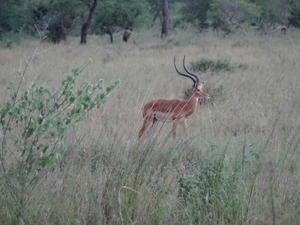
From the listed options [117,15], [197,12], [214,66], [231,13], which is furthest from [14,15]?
[214,66]

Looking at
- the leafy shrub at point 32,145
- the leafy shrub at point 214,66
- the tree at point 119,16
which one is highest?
the leafy shrub at point 32,145

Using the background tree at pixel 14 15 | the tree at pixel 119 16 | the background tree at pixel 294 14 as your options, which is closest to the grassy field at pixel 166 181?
the tree at pixel 119 16

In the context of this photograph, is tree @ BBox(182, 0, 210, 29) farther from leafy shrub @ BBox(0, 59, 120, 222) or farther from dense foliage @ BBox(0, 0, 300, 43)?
Answer: leafy shrub @ BBox(0, 59, 120, 222)

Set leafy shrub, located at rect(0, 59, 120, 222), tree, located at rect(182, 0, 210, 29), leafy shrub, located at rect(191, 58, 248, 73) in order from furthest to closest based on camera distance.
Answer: tree, located at rect(182, 0, 210, 29)
leafy shrub, located at rect(191, 58, 248, 73)
leafy shrub, located at rect(0, 59, 120, 222)

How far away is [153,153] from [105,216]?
74 centimetres

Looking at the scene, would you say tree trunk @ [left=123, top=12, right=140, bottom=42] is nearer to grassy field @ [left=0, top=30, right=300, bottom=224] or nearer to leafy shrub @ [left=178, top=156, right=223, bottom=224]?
grassy field @ [left=0, top=30, right=300, bottom=224]

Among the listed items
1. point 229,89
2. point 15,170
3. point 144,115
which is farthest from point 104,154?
point 229,89

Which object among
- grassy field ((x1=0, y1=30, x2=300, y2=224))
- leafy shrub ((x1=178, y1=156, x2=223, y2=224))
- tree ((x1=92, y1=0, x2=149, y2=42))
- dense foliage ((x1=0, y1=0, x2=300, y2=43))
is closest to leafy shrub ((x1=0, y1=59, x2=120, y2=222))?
grassy field ((x1=0, y1=30, x2=300, y2=224))

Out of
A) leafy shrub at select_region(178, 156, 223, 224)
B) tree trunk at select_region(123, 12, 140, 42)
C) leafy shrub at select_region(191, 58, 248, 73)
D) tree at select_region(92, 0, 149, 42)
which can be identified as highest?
leafy shrub at select_region(178, 156, 223, 224)

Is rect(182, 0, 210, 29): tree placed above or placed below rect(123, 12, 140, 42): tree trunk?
below

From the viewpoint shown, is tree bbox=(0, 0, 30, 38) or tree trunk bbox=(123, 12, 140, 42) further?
tree bbox=(0, 0, 30, 38)

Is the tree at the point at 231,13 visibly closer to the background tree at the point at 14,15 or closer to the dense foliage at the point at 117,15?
the dense foliage at the point at 117,15

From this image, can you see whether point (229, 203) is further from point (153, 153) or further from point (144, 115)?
point (144, 115)

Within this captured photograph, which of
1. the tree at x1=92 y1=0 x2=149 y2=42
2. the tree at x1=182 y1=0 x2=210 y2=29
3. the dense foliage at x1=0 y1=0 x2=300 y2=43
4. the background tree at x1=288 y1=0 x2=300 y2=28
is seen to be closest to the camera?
the dense foliage at x1=0 y1=0 x2=300 y2=43
